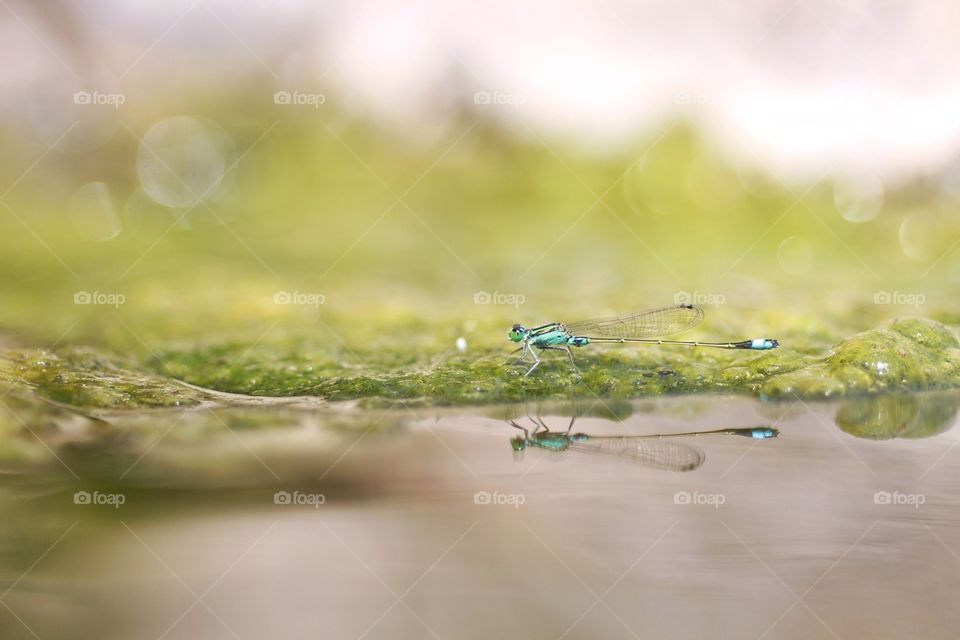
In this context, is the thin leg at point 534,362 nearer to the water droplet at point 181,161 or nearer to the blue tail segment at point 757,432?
the blue tail segment at point 757,432

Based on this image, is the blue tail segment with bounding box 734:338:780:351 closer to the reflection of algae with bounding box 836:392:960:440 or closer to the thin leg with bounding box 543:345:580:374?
the reflection of algae with bounding box 836:392:960:440

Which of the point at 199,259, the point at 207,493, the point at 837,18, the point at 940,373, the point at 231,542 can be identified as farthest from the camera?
the point at 837,18

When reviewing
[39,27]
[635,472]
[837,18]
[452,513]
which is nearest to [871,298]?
[837,18]

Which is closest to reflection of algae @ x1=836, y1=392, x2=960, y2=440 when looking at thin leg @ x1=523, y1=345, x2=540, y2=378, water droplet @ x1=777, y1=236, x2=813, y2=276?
thin leg @ x1=523, y1=345, x2=540, y2=378

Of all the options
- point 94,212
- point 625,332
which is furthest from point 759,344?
point 94,212

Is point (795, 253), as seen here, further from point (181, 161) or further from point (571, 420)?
point (181, 161)

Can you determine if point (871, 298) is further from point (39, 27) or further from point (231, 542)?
point (39, 27)
